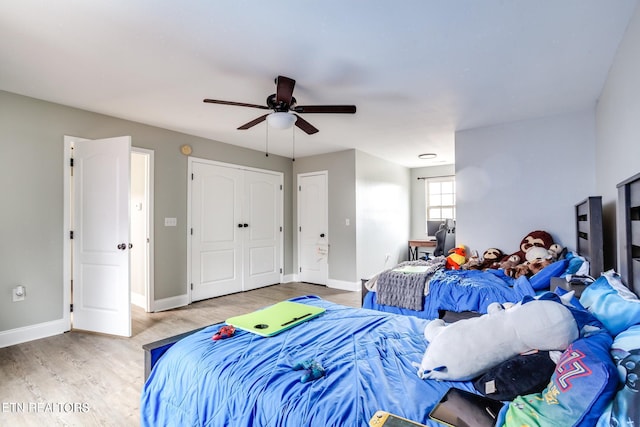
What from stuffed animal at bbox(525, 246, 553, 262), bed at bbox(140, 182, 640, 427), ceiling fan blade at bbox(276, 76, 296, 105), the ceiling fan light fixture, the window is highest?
ceiling fan blade at bbox(276, 76, 296, 105)

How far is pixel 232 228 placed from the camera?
16.7 feet

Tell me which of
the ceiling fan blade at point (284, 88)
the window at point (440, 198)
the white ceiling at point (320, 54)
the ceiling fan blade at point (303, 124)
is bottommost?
the window at point (440, 198)

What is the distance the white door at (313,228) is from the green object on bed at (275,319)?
3573 millimetres

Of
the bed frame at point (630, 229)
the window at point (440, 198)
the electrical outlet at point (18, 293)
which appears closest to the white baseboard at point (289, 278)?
the window at point (440, 198)

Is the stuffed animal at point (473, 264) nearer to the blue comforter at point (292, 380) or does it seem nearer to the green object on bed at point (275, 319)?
the blue comforter at point (292, 380)

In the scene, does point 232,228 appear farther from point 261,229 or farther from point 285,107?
point 285,107

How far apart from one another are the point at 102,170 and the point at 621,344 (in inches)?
164

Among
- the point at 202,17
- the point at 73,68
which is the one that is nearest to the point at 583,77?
the point at 202,17

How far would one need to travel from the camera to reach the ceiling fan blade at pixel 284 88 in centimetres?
248

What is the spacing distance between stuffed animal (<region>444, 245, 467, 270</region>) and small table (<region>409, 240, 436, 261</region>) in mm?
2363

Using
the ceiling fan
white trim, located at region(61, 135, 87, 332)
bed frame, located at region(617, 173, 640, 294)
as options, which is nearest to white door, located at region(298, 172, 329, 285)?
the ceiling fan

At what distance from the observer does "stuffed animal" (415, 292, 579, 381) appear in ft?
3.70

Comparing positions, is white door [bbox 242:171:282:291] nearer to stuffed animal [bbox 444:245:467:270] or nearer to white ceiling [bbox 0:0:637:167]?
white ceiling [bbox 0:0:637:167]

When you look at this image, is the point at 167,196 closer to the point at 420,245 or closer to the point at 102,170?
the point at 102,170
